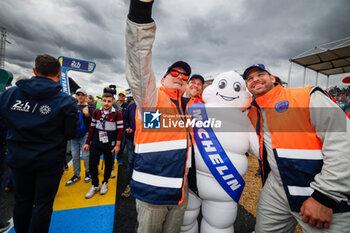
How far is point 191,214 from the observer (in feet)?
5.45

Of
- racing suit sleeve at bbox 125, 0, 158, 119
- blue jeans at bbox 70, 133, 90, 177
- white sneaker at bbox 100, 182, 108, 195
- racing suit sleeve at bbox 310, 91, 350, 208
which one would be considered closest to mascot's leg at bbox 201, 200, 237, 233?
racing suit sleeve at bbox 310, 91, 350, 208

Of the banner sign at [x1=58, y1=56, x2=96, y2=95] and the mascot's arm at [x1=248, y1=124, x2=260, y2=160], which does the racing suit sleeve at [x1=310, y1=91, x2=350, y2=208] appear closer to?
the mascot's arm at [x1=248, y1=124, x2=260, y2=160]

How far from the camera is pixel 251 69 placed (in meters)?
1.70

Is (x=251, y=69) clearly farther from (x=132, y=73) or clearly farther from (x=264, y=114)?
(x=132, y=73)

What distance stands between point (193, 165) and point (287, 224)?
43.4 inches

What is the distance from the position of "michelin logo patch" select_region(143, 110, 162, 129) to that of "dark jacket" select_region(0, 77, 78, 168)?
1013mm

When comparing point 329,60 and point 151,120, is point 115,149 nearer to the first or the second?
point 151,120

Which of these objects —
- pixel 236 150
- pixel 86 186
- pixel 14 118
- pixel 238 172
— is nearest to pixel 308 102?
pixel 236 150

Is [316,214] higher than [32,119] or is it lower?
lower

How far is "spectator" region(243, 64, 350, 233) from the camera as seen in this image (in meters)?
1.09

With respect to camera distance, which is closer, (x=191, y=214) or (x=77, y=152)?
(x=191, y=214)

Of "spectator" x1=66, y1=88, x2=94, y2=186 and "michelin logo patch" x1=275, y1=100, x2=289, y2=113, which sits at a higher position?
"michelin logo patch" x1=275, y1=100, x2=289, y2=113

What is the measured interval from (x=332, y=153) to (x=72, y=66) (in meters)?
8.24

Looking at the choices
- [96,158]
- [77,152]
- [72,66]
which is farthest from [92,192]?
[72,66]
